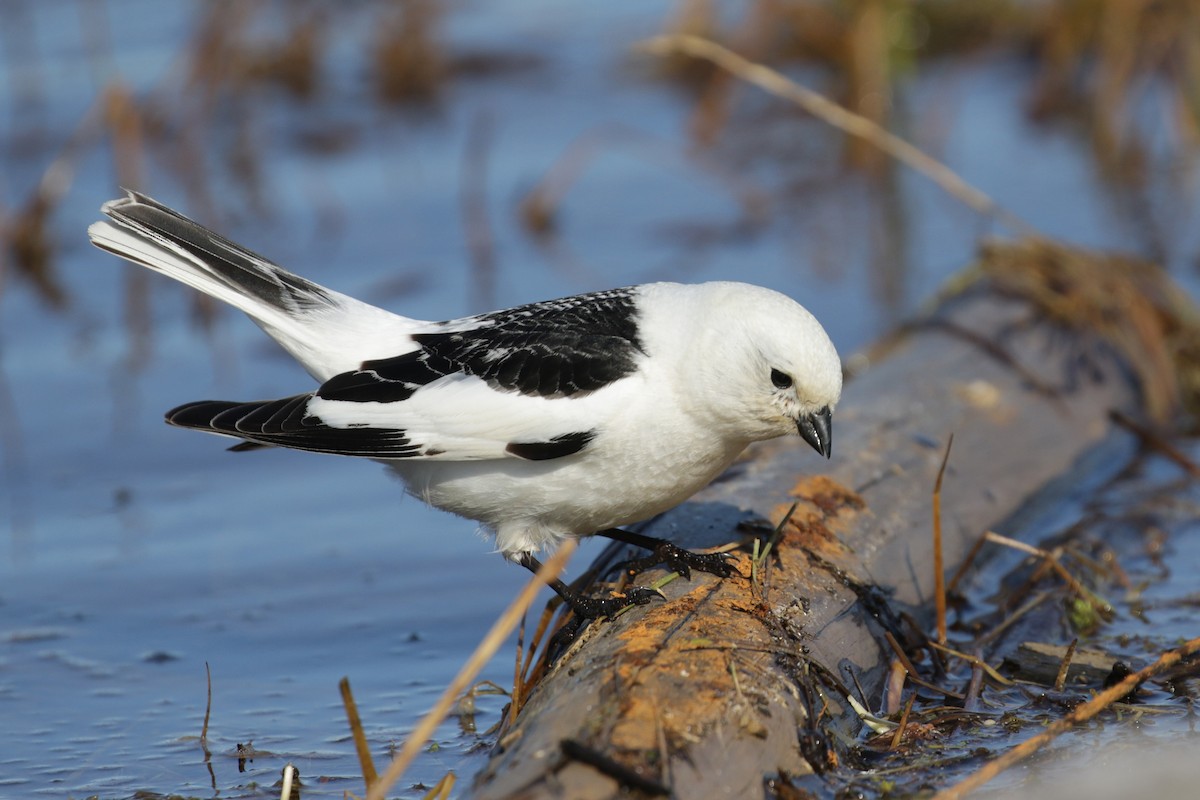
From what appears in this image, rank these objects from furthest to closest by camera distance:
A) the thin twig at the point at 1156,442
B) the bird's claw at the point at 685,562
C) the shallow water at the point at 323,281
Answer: the thin twig at the point at 1156,442, the shallow water at the point at 323,281, the bird's claw at the point at 685,562

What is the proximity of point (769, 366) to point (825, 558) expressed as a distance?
1.92 ft

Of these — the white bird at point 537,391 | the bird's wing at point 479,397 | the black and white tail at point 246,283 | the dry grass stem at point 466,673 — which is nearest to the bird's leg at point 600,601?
the white bird at point 537,391

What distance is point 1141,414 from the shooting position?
5914mm

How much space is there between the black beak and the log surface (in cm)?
30

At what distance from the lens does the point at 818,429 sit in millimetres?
3891

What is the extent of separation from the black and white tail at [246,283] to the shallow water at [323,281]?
1030 mm

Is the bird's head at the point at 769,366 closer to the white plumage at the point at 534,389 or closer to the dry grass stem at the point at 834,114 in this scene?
the white plumage at the point at 534,389

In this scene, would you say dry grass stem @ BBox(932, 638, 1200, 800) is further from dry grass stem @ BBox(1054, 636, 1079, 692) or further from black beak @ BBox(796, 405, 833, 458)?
black beak @ BBox(796, 405, 833, 458)

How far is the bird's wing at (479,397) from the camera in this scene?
3852 mm

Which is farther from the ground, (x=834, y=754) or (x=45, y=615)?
(x=45, y=615)

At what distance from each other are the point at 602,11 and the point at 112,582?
8.91 metres

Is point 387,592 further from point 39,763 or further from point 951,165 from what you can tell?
point 951,165

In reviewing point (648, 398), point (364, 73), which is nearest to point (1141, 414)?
point (648, 398)

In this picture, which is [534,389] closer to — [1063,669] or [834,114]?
[1063,669]
